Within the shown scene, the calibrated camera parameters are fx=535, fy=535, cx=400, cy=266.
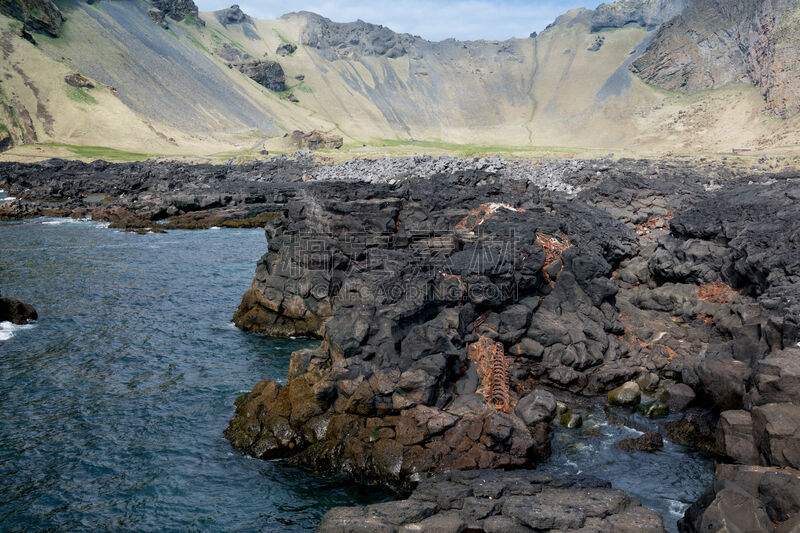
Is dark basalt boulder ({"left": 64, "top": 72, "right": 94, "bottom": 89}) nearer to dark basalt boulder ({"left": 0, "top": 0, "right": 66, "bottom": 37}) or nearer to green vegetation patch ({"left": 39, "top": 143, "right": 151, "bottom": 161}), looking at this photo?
green vegetation patch ({"left": 39, "top": 143, "right": 151, "bottom": 161})

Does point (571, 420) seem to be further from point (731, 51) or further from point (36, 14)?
point (731, 51)

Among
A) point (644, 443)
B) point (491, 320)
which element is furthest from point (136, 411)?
point (644, 443)

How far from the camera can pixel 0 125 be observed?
115 m

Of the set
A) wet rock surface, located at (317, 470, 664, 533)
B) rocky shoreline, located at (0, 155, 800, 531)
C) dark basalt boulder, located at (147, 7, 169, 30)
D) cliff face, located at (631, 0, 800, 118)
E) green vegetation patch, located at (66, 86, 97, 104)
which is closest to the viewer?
wet rock surface, located at (317, 470, 664, 533)

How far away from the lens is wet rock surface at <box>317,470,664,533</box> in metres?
11.5

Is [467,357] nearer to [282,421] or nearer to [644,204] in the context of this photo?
[282,421]

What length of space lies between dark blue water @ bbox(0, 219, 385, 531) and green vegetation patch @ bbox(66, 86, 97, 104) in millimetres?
111542

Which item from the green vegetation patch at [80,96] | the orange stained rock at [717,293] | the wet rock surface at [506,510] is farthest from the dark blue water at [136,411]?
the green vegetation patch at [80,96]

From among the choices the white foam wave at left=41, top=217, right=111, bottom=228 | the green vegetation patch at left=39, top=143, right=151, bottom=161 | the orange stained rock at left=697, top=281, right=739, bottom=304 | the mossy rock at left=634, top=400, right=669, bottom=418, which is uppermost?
the green vegetation patch at left=39, top=143, right=151, bottom=161

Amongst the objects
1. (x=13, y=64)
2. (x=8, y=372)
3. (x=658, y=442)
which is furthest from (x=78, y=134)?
(x=658, y=442)

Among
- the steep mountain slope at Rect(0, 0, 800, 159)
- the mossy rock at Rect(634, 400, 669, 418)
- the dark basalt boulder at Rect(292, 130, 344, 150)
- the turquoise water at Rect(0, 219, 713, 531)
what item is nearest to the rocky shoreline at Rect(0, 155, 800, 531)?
the mossy rock at Rect(634, 400, 669, 418)

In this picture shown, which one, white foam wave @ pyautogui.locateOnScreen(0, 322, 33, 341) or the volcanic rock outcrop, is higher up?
the volcanic rock outcrop

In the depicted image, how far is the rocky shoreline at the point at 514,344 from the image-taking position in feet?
43.4

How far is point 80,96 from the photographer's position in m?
134
